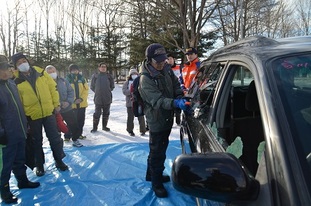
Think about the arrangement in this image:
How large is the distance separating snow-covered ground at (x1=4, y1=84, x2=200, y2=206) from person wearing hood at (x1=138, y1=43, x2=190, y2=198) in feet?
0.92

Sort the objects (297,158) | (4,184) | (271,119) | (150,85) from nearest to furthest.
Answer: (297,158)
(271,119)
(150,85)
(4,184)

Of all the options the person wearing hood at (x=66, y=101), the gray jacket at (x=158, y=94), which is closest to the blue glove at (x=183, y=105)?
the gray jacket at (x=158, y=94)

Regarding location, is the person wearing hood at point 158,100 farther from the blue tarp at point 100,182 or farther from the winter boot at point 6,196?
the winter boot at point 6,196

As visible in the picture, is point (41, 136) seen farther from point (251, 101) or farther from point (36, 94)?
point (251, 101)

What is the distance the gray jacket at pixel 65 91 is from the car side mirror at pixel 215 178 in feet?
15.0

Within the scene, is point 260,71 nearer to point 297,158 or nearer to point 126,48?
point 297,158

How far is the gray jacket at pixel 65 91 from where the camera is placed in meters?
5.15

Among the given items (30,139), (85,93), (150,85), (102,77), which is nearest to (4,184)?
(30,139)

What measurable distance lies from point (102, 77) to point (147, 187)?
158 inches

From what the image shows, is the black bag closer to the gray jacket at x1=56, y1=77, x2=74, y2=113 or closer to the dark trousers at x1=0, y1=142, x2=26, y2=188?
the dark trousers at x1=0, y1=142, x2=26, y2=188

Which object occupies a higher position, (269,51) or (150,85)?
(269,51)

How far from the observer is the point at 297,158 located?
0.88 m

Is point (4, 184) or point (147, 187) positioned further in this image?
point (147, 187)

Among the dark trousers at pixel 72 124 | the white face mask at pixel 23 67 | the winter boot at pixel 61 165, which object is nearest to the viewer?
the white face mask at pixel 23 67
